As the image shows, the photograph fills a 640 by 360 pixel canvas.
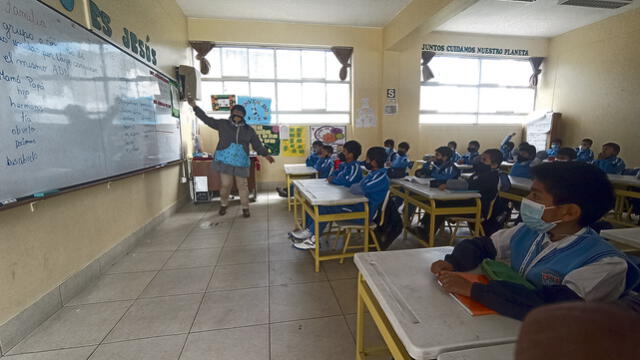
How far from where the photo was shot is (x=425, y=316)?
2.73 feet

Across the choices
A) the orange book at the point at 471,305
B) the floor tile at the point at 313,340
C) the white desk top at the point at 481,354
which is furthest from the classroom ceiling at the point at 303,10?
the white desk top at the point at 481,354

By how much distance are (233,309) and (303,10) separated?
501 centimetres

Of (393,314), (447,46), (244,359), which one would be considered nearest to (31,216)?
(244,359)

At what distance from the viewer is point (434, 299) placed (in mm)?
910

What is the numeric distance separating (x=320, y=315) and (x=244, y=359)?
0.55 meters

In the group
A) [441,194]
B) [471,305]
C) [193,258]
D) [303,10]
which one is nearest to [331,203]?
[441,194]

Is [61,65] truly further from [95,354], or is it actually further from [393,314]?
[393,314]

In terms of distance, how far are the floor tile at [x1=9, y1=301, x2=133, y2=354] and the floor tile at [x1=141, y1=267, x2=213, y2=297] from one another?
0.20 metres

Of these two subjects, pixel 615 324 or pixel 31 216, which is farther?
pixel 31 216

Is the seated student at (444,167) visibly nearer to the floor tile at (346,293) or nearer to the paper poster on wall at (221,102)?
the floor tile at (346,293)

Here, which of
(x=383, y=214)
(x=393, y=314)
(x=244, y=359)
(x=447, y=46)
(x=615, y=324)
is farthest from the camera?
(x=447, y=46)

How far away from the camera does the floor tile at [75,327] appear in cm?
170

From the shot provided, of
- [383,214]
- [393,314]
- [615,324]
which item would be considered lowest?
[383,214]

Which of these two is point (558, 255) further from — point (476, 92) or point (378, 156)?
point (476, 92)
